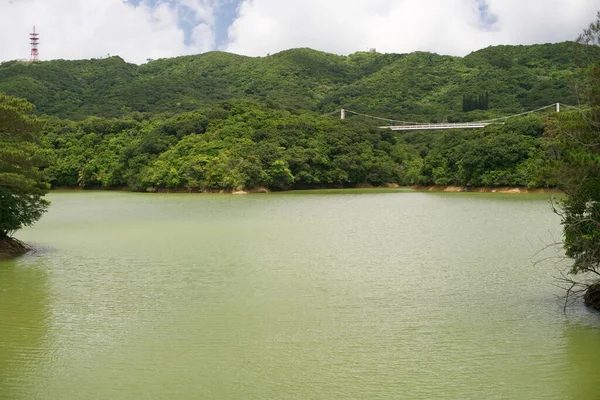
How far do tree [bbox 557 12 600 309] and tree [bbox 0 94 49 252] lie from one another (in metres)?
10.8

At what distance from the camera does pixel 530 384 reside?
594 cm

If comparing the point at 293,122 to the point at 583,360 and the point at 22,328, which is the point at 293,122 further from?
the point at 583,360

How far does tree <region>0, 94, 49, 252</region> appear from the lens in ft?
43.3

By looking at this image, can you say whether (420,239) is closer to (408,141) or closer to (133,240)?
(133,240)

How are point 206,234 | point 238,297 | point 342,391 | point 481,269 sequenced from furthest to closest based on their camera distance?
point 206,234 → point 481,269 → point 238,297 → point 342,391

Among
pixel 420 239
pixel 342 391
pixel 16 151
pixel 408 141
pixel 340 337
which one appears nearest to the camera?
pixel 342 391

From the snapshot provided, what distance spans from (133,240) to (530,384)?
1306 centimetres

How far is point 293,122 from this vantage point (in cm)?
5297

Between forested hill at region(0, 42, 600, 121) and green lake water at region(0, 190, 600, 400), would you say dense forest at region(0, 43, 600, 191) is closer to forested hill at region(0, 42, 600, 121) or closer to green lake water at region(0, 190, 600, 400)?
forested hill at region(0, 42, 600, 121)

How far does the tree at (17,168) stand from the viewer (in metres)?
13.2

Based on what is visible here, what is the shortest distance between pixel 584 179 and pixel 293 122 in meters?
45.7

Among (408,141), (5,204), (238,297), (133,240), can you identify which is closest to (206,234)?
(133,240)

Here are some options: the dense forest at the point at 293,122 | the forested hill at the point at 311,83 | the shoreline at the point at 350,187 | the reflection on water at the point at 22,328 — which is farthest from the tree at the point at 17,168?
the forested hill at the point at 311,83

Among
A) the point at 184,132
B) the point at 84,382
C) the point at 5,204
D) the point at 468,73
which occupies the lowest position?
the point at 84,382
